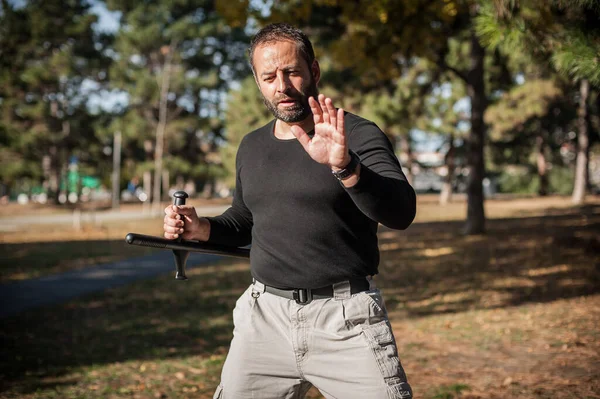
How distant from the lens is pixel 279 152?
2416 mm

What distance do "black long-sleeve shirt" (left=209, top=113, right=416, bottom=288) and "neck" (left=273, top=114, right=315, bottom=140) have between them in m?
0.03

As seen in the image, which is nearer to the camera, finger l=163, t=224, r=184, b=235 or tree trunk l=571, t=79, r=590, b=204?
finger l=163, t=224, r=184, b=235

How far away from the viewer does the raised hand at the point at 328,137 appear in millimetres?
1877

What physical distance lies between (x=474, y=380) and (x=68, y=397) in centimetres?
331

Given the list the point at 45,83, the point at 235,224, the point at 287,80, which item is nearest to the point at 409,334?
the point at 235,224

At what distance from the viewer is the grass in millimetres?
4910

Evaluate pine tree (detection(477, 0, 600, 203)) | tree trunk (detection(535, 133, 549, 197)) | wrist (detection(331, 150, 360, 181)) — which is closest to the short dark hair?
wrist (detection(331, 150, 360, 181))

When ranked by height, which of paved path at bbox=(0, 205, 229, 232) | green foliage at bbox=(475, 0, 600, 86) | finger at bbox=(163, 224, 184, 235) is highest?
green foliage at bbox=(475, 0, 600, 86)

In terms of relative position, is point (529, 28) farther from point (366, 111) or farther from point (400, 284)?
point (366, 111)

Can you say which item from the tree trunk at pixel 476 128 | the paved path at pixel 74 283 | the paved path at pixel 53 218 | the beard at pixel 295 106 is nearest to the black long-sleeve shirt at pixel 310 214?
the beard at pixel 295 106

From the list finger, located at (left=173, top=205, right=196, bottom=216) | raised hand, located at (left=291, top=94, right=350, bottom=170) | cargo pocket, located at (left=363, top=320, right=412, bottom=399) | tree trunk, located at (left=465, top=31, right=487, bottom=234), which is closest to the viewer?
raised hand, located at (left=291, top=94, right=350, bottom=170)

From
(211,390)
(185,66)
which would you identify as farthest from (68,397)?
(185,66)

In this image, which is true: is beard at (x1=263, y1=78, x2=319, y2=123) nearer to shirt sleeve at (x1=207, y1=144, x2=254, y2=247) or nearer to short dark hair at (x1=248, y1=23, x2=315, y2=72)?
short dark hair at (x1=248, y1=23, x2=315, y2=72)

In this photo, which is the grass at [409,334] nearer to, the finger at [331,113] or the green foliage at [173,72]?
the finger at [331,113]
